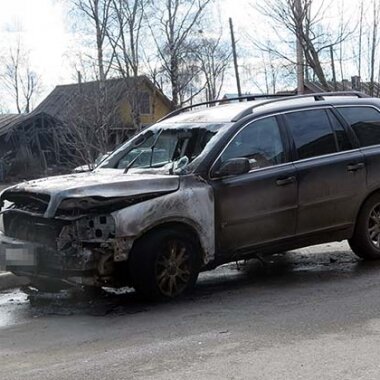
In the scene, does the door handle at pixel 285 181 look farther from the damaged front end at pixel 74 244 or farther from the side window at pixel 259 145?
the damaged front end at pixel 74 244

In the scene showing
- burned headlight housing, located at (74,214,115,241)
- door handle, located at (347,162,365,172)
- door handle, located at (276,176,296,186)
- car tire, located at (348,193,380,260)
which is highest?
door handle, located at (347,162,365,172)

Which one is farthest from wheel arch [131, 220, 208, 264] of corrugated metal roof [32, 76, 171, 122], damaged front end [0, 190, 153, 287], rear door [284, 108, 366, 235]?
corrugated metal roof [32, 76, 171, 122]

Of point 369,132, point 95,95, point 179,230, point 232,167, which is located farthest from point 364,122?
point 95,95

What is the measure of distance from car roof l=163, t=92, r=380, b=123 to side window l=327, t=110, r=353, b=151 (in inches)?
8.0

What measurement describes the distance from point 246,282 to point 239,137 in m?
1.61

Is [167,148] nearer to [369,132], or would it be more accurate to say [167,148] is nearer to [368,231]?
[369,132]

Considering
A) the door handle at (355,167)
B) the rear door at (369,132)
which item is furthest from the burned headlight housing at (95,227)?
the rear door at (369,132)

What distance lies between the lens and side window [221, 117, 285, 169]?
258 inches

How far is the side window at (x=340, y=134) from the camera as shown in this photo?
7.24 metres

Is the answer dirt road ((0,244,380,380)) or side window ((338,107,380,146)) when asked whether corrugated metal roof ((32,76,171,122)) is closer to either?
side window ((338,107,380,146))

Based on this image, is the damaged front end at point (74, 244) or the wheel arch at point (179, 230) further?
Result: the wheel arch at point (179, 230)

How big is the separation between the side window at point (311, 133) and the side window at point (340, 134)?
59 millimetres

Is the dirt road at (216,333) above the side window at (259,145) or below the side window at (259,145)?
below

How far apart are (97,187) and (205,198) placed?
106 centimetres
